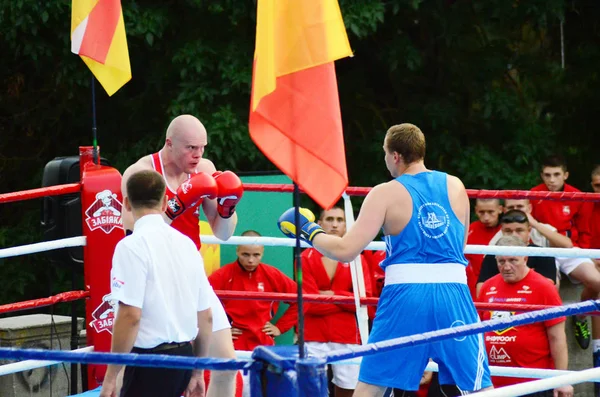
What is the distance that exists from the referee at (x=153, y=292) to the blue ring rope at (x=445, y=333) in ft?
3.16

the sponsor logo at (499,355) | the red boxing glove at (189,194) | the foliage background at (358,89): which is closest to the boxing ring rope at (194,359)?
the red boxing glove at (189,194)

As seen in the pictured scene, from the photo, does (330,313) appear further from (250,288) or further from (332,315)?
(250,288)

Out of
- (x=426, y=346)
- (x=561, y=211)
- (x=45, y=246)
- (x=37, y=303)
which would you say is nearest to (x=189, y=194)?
(x=45, y=246)

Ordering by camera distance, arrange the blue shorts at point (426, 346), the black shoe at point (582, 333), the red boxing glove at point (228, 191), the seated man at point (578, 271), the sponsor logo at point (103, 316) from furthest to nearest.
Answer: the black shoe at point (582, 333)
the seated man at point (578, 271)
the sponsor logo at point (103, 316)
the red boxing glove at point (228, 191)
the blue shorts at point (426, 346)

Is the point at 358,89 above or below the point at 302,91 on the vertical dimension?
above

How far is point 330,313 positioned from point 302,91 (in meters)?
3.35

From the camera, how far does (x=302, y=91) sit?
3.25m

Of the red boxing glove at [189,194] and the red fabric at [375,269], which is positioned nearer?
the red boxing glove at [189,194]

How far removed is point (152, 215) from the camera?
373 centimetres

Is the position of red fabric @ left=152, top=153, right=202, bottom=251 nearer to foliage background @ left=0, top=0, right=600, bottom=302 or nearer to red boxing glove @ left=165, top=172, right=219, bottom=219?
red boxing glove @ left=165, top=172, right=219, bottom=219

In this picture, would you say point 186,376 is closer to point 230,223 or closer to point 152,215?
point 152,215

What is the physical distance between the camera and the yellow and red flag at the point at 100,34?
523cm

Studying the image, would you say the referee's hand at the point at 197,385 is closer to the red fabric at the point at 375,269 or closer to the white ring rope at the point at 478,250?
the white ring rope at the point at 478,250

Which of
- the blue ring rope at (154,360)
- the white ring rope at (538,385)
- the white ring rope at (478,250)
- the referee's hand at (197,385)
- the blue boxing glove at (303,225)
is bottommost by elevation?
the referee's hand at (197,385)
